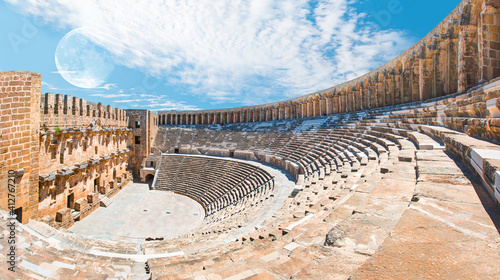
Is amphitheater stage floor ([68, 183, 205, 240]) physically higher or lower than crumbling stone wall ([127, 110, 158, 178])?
lower

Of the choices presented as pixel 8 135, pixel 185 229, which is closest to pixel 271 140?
pixel 185 229

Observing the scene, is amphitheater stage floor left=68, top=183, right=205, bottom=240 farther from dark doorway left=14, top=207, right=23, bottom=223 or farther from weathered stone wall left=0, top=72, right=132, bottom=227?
dark doorway left=14, top=207, right=23, bottom=223

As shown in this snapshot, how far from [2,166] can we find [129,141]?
1829 cm

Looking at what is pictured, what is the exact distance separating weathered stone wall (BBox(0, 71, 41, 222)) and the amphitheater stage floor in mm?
3417

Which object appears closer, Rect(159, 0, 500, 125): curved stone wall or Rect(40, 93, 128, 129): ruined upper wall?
Rect(159, 0, 500, 125): curved stone wall

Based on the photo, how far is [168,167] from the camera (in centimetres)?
2375

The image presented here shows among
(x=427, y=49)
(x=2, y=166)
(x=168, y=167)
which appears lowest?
(x=168, y=167)

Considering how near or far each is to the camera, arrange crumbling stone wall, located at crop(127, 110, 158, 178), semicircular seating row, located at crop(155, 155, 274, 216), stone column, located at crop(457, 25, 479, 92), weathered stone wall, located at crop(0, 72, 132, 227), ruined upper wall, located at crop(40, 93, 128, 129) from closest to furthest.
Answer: weathered stone wall, located at crop(0, 72, 132, 227) → stone column, located at crop(457, 25, 479, 92) → ruined upper wall, located at crop(40, 93, 128, 129) → semicircular seating row, located at crop(155, 155, 274, 216) → crumbling stone wall, located at crop(127, 110, 158, 178)

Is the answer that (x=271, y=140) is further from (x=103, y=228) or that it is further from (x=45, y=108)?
(x=45, y=108)

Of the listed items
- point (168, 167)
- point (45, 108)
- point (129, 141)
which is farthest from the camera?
point (129, 141)

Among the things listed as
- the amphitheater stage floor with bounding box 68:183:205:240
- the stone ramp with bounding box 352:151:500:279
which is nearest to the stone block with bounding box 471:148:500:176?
the stone ramp with bounding box 352:151:500:279

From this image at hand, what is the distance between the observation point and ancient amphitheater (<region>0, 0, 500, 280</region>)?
2.27 m

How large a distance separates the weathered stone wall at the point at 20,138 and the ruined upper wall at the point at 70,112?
133 inches

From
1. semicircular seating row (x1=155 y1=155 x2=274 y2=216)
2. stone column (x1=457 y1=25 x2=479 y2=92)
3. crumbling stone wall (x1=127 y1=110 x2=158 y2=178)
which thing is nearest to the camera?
stone column (x1=457 y1=25 x2=479 y2=92)
